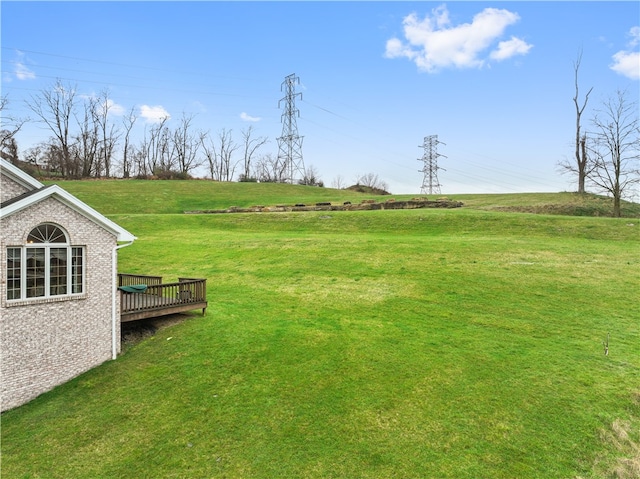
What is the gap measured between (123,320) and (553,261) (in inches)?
824

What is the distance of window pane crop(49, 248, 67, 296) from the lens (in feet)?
34.1

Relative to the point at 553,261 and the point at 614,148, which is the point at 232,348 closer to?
the point at 553,261

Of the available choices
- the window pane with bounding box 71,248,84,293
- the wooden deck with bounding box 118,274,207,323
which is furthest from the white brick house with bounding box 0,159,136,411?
the wooden deck with bounding box 118,274,207,323

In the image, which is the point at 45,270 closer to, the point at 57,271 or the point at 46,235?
the point at 57,271

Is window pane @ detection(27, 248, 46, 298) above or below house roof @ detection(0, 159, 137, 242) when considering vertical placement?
below

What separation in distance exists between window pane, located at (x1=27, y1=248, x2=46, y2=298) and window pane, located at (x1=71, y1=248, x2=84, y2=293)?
773 mm

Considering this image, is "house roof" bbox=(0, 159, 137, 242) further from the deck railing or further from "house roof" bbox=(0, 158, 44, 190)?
the deck railing

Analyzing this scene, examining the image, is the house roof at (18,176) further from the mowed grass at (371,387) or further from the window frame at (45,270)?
the mowed grass at (371,387)

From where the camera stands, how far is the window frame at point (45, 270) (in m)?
9.70

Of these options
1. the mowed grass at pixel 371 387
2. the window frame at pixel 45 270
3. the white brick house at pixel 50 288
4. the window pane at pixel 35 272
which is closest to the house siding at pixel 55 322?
the white brick house at pixel 50 288

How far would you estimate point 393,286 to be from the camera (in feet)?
55.5

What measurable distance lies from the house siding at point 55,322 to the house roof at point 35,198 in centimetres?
16

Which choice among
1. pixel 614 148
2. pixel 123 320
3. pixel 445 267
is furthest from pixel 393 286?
pixel 614 148

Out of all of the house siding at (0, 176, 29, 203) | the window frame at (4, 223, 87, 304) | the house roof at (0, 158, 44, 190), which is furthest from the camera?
the house siding at (0, 176, 29, 203)
